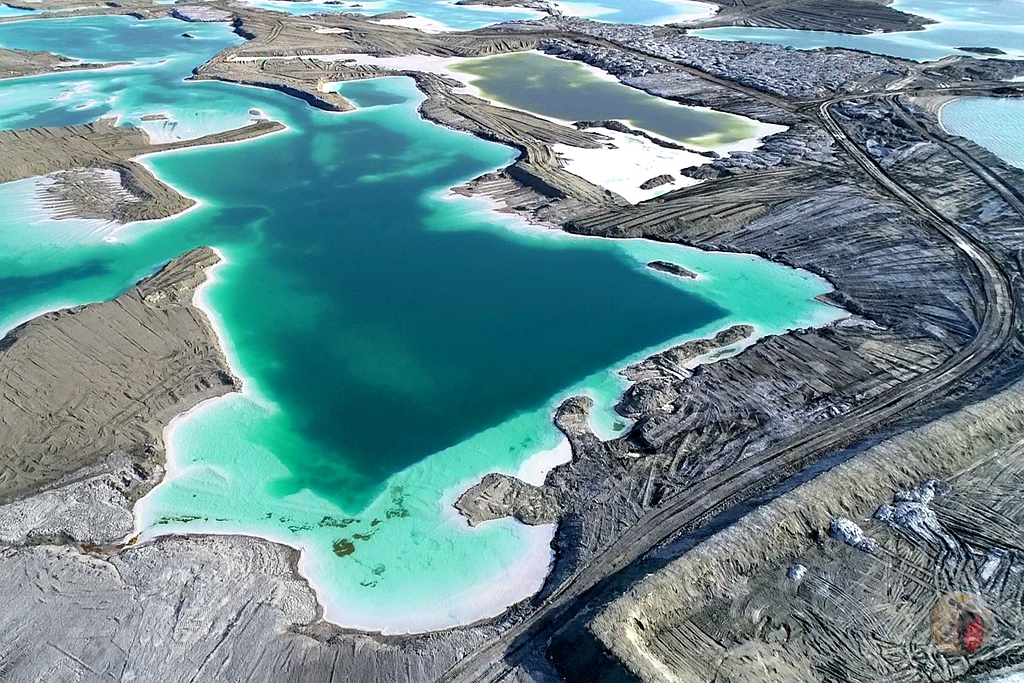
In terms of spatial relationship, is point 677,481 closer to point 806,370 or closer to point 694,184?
point 806,370

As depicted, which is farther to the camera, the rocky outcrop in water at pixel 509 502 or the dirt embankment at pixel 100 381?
the dirt embankment at pixel 100 381

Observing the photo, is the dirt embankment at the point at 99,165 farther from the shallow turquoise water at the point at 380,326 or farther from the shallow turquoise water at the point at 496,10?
A: the shallow turquoise water at the point at 496,10

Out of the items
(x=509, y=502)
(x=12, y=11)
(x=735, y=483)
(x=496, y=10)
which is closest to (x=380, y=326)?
(x=509, y=502)

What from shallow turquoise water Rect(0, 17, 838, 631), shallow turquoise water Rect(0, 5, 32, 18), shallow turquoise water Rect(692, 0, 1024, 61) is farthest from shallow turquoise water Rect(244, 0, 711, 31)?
shallow turquoise water Rect(0, 17, 838, 631)

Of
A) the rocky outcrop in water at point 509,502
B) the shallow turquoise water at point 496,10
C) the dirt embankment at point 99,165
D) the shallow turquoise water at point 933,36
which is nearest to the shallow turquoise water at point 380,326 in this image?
the rocky outcrop in water at point 509,502

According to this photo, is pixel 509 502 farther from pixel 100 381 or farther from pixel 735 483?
pixel 100 381

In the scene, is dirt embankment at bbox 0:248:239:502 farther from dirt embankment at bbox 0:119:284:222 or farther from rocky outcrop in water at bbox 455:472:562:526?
dirt embankment at bbox 0:119:284:222
